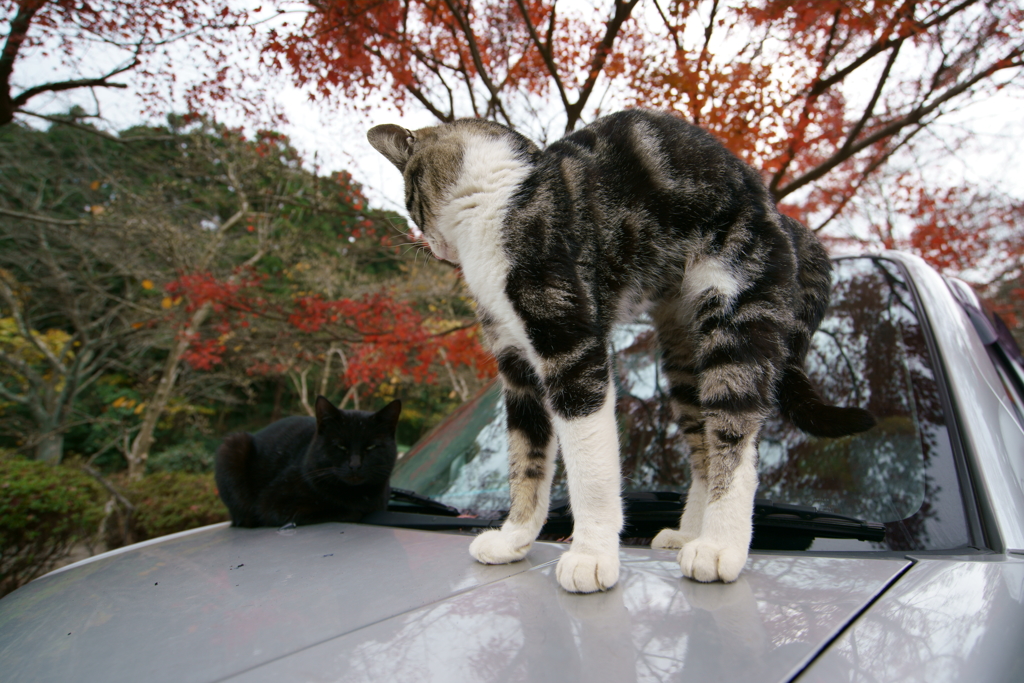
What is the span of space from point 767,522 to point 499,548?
0.71 meters

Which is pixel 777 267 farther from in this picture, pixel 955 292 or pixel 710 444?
pixel 955 292

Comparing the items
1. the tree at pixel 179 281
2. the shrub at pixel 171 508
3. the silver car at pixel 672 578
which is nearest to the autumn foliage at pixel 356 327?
the tree at pixel 179 281

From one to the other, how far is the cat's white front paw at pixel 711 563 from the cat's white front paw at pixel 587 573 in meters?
0.16

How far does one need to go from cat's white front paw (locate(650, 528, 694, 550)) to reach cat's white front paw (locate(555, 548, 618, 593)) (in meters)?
0.30

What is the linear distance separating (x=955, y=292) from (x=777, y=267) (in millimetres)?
897

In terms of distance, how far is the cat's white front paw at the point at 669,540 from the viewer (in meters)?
1.46

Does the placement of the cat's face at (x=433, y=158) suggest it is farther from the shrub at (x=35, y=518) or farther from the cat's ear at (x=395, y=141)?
the shrub at (x=35, y=518)

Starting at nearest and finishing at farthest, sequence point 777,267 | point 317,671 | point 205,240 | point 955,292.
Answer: point 317,671 < point 777,267 < point 955,292 < point 205,240

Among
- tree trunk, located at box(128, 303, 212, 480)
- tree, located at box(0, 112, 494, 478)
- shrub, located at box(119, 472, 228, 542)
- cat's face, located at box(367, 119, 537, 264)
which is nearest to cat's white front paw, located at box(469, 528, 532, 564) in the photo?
cat's face, located at box(367, 119, 537, 264)

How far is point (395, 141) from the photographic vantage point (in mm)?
2129

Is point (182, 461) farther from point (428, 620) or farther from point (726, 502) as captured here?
point (726, 502)

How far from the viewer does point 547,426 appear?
1726 millimetres

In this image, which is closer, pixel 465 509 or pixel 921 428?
pixel 921 428

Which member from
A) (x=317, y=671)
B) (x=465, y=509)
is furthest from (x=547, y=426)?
(x=317, y=671)
